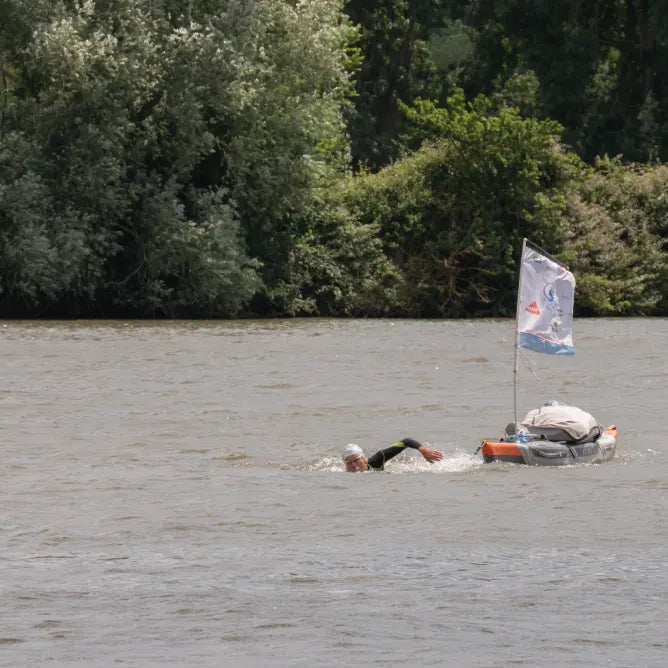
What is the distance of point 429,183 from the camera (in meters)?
52.6

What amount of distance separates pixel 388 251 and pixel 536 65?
14819mm

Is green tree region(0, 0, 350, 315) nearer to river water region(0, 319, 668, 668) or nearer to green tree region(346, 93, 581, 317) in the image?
green tree region(346, 93, 581, 317)

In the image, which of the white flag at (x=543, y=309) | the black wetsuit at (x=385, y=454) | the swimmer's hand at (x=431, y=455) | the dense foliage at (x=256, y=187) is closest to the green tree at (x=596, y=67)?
the dense foliage at (x=256, y=187)

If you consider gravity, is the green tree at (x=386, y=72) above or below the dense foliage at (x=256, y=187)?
above

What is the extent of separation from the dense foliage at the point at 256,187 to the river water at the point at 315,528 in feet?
57.1

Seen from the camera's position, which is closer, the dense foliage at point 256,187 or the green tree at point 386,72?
the dense foliage at point 256,187

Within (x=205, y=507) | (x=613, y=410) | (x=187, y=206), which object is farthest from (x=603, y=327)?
(x=205, y=507)

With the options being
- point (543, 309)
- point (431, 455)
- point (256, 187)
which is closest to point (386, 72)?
point (256, 187)

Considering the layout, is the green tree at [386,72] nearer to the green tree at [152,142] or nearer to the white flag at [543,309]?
the green tree at [152,142]

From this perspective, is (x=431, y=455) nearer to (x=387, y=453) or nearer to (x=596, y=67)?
(x=387, y=453)

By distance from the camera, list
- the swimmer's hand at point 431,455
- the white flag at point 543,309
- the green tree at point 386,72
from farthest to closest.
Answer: the green tree at point 386,72
the white flag at point 543,309
the swimmer's hand at point 431,455

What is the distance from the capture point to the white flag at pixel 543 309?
61.8 feet

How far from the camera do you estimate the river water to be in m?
9.91

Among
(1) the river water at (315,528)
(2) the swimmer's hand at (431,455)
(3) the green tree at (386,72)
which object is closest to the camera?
(1) the river water at (315,528)
